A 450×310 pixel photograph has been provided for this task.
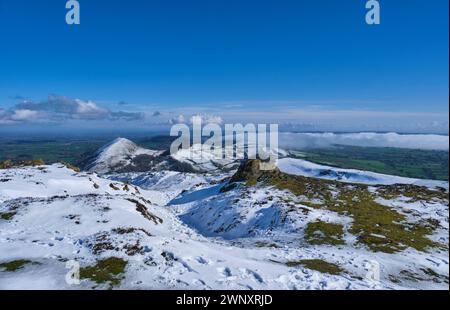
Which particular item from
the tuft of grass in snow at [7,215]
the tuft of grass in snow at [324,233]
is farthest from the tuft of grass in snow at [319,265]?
the tuft of grass in snow at [7,215]

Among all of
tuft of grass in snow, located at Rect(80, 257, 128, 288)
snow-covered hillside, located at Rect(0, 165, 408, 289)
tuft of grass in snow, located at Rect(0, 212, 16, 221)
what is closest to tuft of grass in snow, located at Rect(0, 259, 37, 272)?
snow-covered hillside, located at Rect(0, 165, 408, 289)

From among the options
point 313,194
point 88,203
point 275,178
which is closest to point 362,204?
point 313,194

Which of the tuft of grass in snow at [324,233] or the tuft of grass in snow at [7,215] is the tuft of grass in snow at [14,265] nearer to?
the tuft of grass in snow at [7,215]

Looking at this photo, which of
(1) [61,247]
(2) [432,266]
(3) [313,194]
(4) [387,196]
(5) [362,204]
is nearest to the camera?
(1) [61,247]

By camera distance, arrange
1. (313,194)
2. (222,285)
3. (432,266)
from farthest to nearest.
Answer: (313,194) → (432,266) → (222,285)

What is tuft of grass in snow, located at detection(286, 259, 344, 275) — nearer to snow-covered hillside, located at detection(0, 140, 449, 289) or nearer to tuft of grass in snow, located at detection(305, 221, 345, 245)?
snow-covered hillside, located at detection(0, 140, 449, 289)
